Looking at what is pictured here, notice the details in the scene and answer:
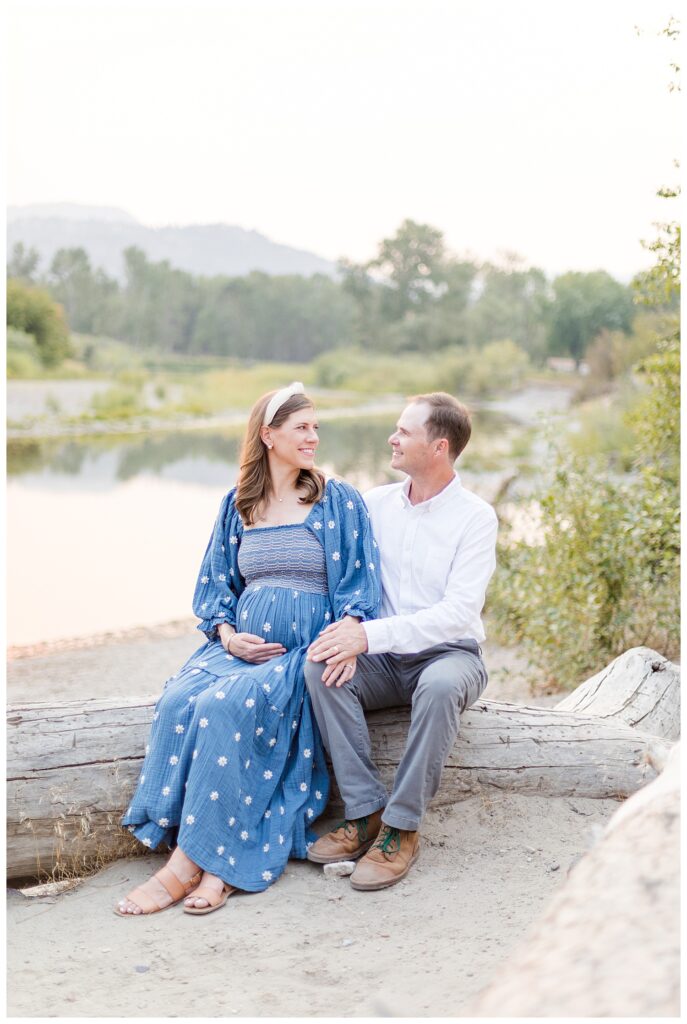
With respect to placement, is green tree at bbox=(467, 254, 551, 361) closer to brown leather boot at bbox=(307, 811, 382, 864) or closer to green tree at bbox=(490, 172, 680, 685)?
→ green tree at bbox=(490, 172, 680, 685)

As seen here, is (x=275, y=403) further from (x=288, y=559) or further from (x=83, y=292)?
(x=83, y=292)

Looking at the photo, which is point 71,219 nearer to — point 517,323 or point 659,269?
point 517,323

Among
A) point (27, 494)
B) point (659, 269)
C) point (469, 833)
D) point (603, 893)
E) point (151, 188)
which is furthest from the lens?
point (151, 188)

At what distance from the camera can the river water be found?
10.6 meters

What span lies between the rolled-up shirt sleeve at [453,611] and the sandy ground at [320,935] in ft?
1.88

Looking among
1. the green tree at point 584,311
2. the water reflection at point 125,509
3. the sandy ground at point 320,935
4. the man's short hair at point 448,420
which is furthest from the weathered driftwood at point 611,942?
the green tree at point 584,311

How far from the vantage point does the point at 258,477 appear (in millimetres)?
3193

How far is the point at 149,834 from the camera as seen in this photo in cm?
287

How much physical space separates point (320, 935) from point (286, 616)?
0.93m

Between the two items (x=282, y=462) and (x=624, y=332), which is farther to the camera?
(x=624, y=332)

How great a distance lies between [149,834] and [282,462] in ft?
3.88

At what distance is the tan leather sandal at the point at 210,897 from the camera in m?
2.62

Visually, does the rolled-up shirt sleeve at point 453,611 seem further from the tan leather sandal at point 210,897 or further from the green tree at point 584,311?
the green tree at point 584,311

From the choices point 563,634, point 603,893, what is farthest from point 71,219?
point 603,893
